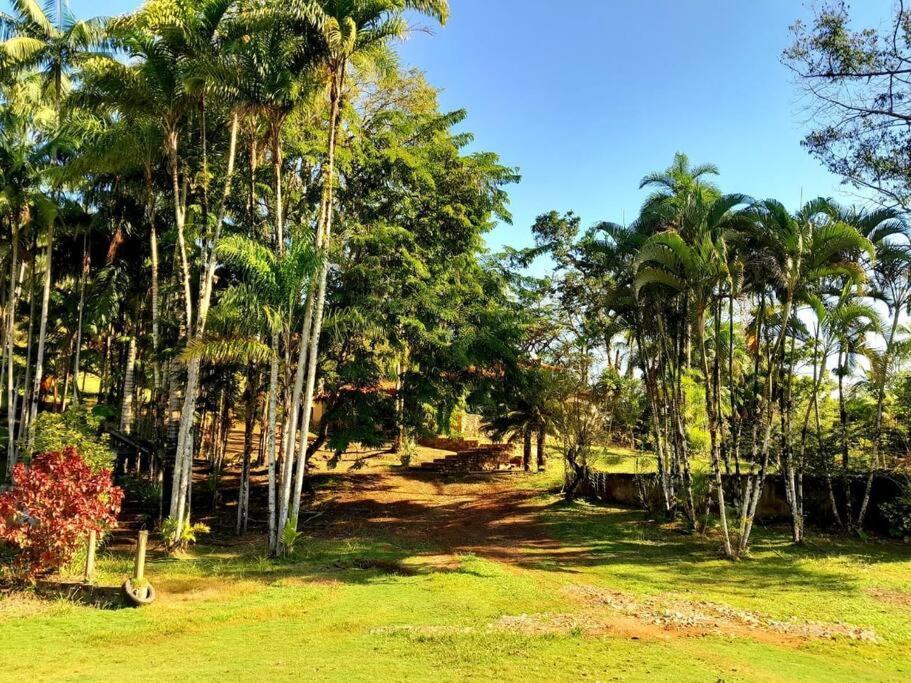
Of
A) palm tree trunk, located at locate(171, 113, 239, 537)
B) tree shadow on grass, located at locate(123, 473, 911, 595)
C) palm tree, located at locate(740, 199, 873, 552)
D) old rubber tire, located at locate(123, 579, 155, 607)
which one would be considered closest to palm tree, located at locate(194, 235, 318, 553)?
palm tree trunk, located at locate(171, 113, 239, 537)

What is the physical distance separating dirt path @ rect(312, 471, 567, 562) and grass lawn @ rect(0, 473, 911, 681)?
42 cm

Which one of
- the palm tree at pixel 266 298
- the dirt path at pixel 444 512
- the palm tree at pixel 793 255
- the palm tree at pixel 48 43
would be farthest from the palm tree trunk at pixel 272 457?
the palm tree at pixel 793 255

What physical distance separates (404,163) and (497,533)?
38.7 feet

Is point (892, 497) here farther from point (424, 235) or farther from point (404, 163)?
point (404, 163)

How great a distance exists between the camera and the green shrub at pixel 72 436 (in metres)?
10.8

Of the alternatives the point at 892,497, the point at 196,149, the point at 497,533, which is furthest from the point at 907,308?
the point at 196,149

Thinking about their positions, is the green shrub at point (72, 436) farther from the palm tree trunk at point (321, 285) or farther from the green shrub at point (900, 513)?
the green shrub at point (900, 513)

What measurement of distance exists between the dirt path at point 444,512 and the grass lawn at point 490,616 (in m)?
0.42

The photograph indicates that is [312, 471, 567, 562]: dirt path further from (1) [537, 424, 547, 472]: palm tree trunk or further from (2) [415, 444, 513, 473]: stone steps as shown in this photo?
(1) [537, 424, 547, 472]: palm tree trunk

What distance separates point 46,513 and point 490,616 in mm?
7280

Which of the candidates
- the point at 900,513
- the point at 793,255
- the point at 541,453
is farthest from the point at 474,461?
the point at 793,255

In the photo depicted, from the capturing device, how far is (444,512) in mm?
20438

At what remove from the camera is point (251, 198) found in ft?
49.3

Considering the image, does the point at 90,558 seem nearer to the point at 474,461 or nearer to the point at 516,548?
the point at 516,548
